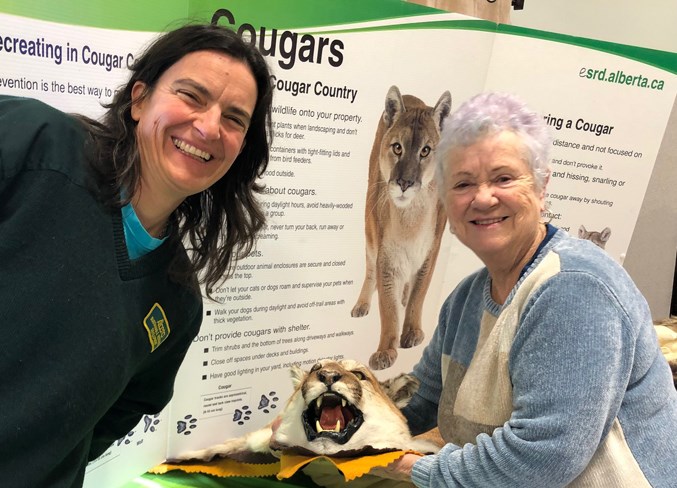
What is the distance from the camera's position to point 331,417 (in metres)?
1.44

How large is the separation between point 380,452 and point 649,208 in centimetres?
218

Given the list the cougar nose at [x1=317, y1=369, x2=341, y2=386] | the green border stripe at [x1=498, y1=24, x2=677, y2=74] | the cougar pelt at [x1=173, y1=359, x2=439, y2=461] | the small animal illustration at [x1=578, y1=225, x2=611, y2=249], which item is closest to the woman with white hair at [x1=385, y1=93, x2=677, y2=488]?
the cougar pelt at [x1=173, y1=359, x2=439, y2=461]

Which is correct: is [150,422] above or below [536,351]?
below

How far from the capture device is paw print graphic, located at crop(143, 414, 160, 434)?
1.67 metres

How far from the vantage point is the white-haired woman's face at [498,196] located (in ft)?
3.89

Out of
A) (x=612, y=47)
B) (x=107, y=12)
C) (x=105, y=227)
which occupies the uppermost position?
(x=612, y=47)

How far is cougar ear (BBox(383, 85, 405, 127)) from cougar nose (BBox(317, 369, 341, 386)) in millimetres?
918

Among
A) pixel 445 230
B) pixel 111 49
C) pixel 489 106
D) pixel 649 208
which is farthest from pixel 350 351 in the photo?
pixel 649 208

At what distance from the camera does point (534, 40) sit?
7.12 feet

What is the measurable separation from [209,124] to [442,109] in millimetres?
1258

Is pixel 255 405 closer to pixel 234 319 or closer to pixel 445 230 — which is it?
pixel 234 319

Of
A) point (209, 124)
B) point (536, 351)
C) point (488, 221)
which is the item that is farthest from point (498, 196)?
point (209, 124)

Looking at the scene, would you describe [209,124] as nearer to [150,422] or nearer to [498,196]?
[498,196]

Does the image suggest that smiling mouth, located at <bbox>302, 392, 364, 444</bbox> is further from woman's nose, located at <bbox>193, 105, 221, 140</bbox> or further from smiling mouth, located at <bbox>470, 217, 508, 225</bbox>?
woman's nose, located at <bbox>193, 105, 221, 140</bbox>
